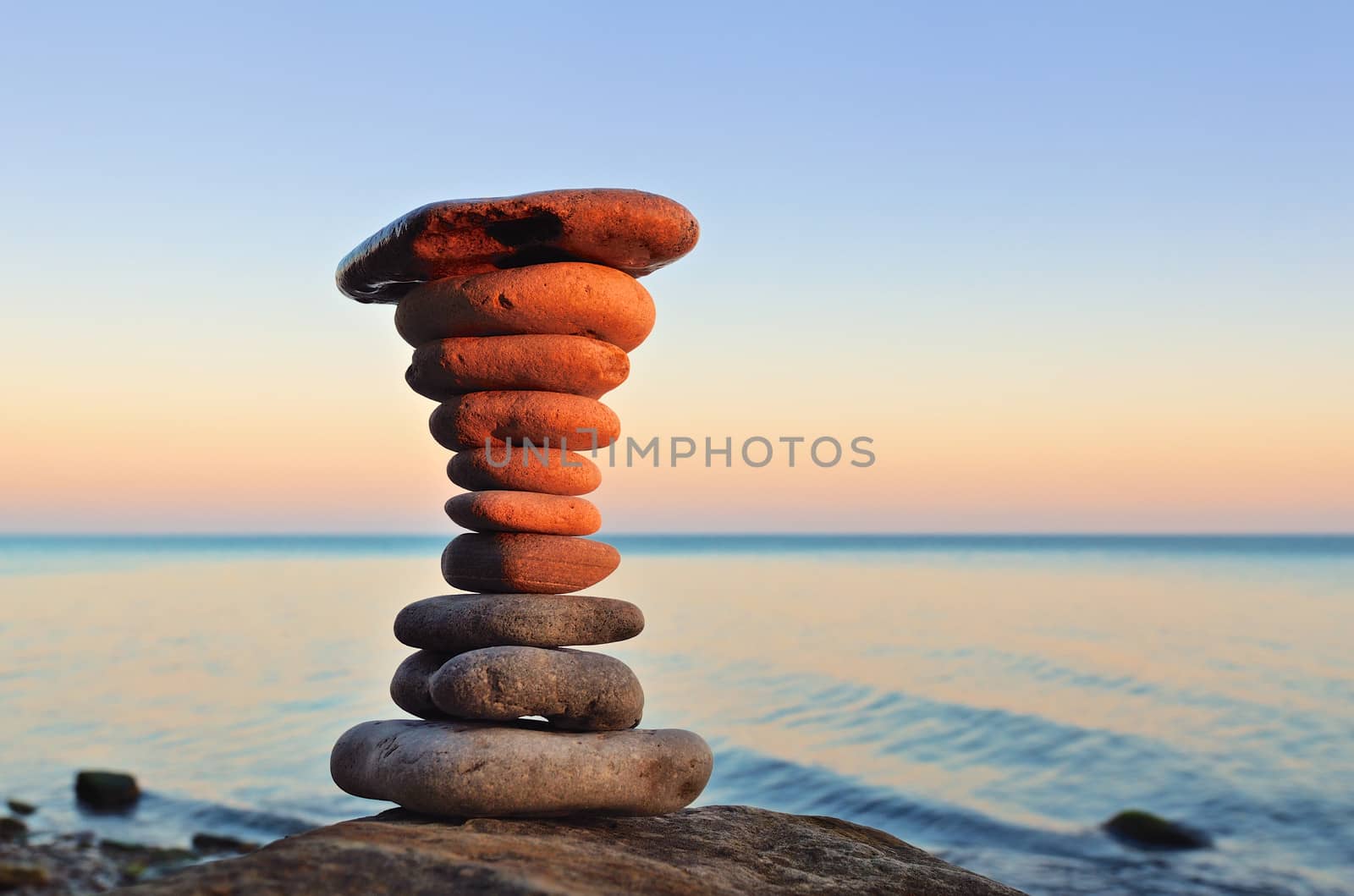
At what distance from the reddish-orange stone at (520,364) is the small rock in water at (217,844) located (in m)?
10.0

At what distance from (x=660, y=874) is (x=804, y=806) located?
39.9ft

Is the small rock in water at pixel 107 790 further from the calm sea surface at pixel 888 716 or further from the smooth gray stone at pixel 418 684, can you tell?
the smooth gray stone at pixel 418 684

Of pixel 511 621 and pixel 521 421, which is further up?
pixel 521 421

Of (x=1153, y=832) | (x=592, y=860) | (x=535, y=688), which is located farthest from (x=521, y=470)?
(x=1153, y=832)

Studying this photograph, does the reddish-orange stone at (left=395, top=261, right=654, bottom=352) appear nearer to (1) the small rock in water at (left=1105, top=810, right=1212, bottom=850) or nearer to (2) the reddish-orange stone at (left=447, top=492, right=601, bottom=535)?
(2) the reddish-orange stone at (left=447, top=492, right=601, bottom=535)

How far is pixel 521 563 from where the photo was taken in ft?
24.3

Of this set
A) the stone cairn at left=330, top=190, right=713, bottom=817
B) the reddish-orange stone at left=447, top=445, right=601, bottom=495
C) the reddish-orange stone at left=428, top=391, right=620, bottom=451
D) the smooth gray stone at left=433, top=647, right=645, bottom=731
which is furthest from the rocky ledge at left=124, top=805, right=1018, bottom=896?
the reddish-orange stone at left=428, top=391, right=620, bottom=451

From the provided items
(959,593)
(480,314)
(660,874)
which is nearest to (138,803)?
(480,314)

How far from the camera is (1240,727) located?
69.7 ft

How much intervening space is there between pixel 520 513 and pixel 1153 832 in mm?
11743

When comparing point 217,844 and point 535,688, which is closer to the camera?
point 535,688

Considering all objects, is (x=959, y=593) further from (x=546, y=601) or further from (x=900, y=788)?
(x=546, y=601)

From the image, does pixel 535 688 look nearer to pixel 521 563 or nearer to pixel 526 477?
pixel 521 563

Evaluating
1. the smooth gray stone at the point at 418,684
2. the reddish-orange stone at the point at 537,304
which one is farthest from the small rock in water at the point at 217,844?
the reddish-orange stone at the point at 537,304
